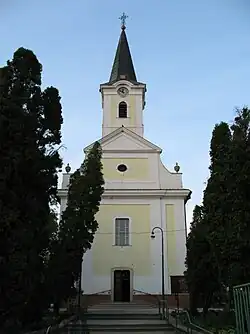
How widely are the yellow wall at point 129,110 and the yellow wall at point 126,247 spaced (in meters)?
7.14

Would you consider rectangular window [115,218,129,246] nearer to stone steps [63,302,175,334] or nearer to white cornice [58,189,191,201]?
white cornice [58,189,191,201]

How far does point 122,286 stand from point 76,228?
1156 cm

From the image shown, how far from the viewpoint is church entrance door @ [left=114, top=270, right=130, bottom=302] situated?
3134 cm

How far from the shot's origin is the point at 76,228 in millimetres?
21406

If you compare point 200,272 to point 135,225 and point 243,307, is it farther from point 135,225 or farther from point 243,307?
point 243,307

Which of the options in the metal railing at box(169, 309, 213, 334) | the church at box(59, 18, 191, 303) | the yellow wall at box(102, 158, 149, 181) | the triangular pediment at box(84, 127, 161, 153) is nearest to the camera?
the metal railing at box(169, 309, 213, 334)

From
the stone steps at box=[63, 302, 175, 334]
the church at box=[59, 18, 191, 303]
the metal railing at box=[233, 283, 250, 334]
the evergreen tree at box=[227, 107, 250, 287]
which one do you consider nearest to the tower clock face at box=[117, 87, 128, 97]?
the church at box=[59, 18, 191, 303]

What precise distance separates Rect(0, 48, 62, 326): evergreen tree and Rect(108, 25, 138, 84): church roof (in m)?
24.8

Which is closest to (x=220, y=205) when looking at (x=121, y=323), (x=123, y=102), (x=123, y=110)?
(x=121, y=323)

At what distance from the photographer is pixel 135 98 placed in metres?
37.8

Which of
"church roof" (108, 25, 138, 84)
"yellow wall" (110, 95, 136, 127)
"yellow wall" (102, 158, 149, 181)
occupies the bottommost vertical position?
"yellow wall" (102, 158, 149, 181)

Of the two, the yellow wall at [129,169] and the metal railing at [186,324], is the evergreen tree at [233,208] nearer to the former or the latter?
the metal railing at [186,324]

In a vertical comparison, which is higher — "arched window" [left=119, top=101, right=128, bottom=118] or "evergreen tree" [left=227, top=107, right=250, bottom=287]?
"arched window" [left=119, top=101, right=128, bottom=118]

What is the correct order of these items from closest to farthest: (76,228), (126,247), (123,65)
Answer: (76,228)
(126,247)
(123,65)
